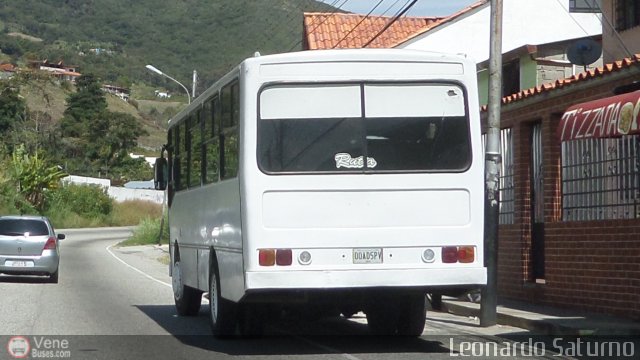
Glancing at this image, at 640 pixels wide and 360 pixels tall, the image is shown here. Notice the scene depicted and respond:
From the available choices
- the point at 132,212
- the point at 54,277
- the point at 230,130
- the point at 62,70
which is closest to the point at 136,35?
the point at 62,70

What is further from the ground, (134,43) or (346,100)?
(134,43)

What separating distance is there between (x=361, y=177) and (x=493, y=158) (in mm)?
4326

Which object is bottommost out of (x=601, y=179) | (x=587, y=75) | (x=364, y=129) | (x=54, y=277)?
(x=54, y=277)

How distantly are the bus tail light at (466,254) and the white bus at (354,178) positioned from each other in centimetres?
1

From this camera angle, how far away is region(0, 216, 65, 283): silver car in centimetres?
2650

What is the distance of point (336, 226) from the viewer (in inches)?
484

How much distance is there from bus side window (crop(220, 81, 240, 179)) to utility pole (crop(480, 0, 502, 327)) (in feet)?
14.2

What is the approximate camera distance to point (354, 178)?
1241 centimetres

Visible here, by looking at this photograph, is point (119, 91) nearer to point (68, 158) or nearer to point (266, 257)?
point (68, 158)

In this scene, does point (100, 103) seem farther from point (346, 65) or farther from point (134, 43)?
point (346, 65)

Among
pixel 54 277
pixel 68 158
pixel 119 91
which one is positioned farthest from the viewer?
pixel 119 91

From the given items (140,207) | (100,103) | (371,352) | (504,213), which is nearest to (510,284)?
(504,213)

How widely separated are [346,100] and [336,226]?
4.63ft

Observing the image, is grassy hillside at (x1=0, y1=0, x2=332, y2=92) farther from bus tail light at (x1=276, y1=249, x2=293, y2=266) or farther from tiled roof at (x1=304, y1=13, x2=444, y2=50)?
bus tail light at (x1=276, y1=249, x2=293, y2=266)
